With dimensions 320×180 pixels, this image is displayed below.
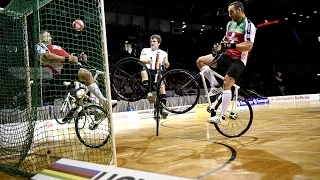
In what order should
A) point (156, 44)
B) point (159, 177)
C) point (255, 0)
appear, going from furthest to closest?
point (255, 0), point (156, 44), point (159, 177)

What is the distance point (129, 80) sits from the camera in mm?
4523

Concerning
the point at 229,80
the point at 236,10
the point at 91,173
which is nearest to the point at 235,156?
the point at 229,80

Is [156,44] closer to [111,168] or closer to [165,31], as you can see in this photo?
[111,168]

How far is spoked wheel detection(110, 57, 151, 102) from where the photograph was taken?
14.7ft

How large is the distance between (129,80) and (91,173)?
99.8 inches

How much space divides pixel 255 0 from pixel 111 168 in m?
14.2

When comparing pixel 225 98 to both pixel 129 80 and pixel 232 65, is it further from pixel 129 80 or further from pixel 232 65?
pixel 129 80

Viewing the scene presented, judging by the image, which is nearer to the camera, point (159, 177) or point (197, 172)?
point (159, 177)

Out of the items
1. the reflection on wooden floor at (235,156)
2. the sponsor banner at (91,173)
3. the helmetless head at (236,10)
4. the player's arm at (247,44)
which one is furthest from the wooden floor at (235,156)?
the helmetless head at (236,10)

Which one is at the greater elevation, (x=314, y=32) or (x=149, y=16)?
(x=149, y=16)

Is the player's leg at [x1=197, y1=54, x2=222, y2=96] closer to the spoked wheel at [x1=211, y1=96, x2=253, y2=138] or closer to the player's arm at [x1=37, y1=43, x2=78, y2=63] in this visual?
the spoked wheel at [x1=211, y1=96, x2=253, y2=138]

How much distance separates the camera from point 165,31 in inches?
818

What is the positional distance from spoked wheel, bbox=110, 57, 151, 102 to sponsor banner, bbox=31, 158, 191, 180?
212 cm

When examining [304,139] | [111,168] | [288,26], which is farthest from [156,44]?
[288,26]
